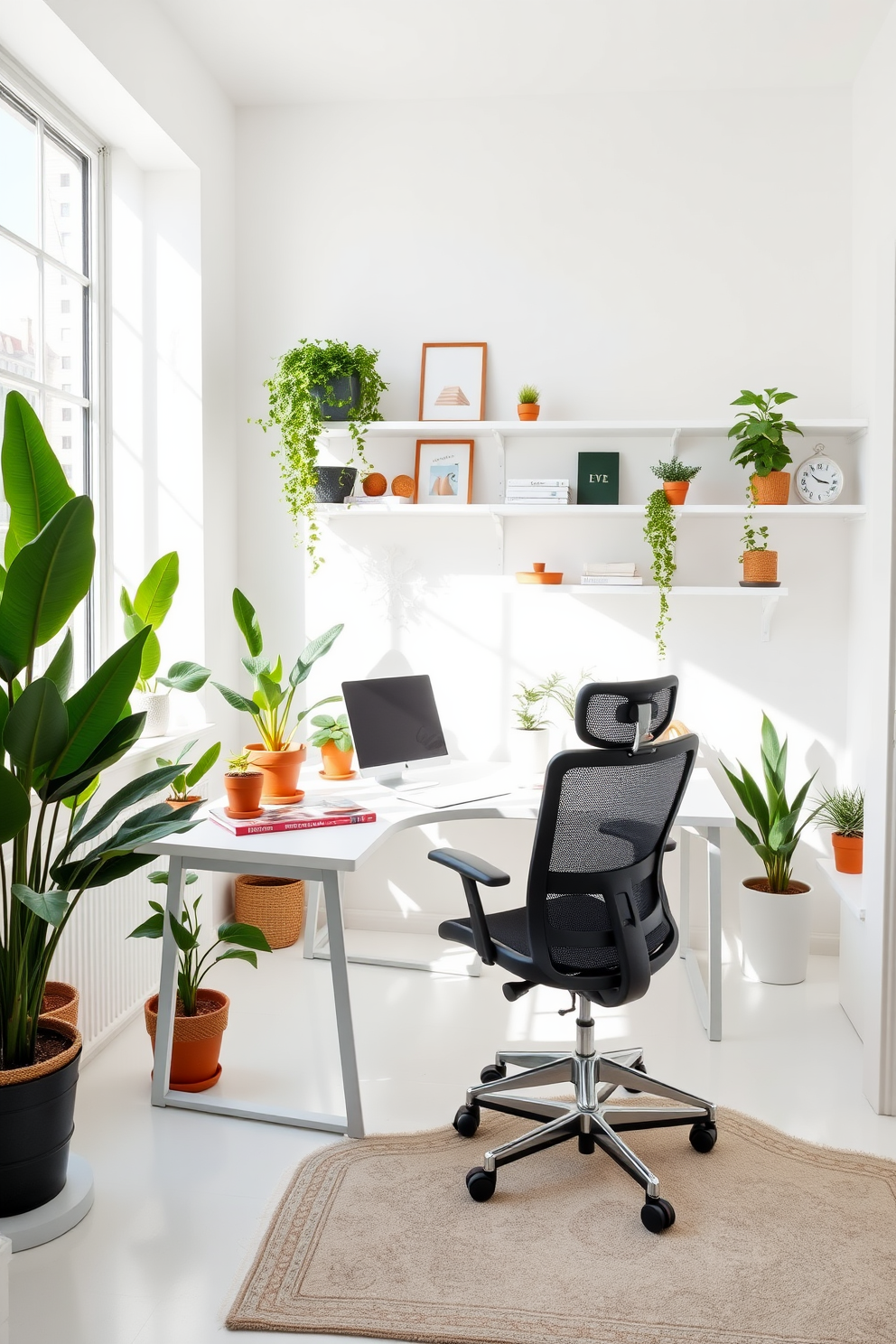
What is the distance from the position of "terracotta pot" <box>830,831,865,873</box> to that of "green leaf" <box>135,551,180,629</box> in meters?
2.27

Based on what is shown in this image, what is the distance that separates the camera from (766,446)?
3.51 m

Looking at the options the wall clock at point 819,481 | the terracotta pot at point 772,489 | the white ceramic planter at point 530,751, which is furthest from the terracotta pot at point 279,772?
the wall clock at point 819,481

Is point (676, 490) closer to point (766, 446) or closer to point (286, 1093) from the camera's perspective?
point (766, 446)

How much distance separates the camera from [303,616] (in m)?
4.10

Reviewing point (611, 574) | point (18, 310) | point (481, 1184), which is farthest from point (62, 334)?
point (481, 1184)

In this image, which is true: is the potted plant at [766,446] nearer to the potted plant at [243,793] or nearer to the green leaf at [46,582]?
the potted plant at [243,793]

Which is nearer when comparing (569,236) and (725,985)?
(725,985)

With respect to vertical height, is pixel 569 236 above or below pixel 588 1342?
above

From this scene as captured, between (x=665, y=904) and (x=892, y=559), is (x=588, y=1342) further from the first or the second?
(x=892, y=559)

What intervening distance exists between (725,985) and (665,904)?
1195mm

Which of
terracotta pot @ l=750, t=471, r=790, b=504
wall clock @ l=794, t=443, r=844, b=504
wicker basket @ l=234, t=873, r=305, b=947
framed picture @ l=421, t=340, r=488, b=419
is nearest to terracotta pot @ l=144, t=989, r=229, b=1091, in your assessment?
wicker basket @ l=234, t=873, r=305, b=947

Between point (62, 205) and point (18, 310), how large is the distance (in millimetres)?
519

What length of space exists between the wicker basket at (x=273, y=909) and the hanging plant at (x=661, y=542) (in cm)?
170

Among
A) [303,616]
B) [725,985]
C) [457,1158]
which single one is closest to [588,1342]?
[457,1158]
